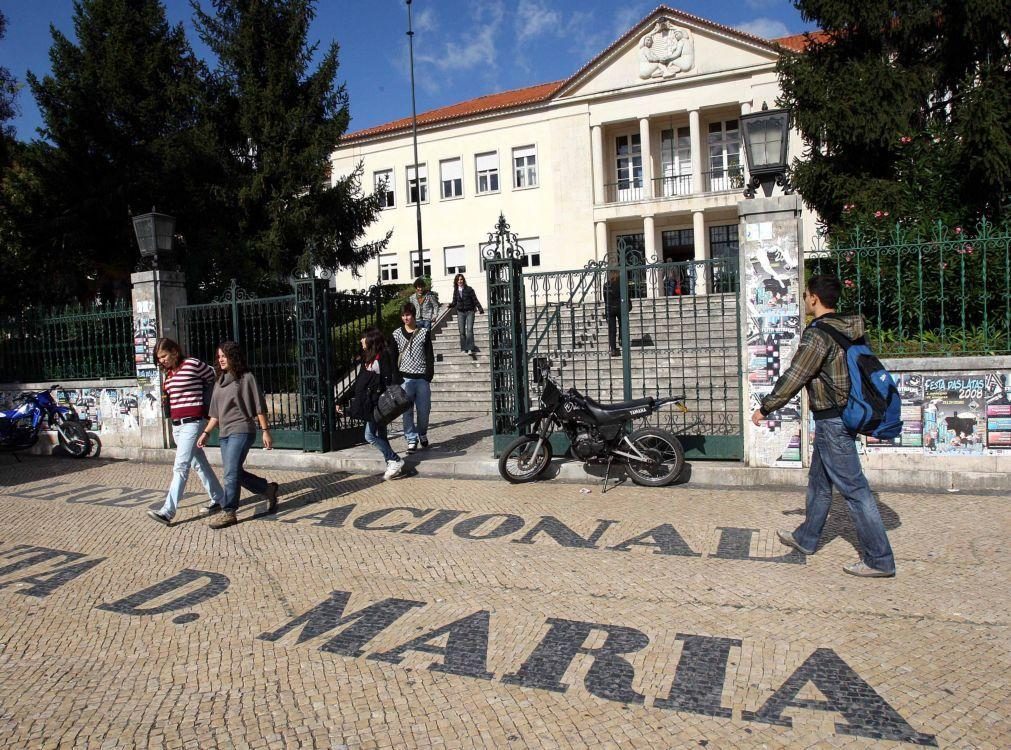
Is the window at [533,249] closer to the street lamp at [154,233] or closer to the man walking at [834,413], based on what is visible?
the street lamp at [154,233]

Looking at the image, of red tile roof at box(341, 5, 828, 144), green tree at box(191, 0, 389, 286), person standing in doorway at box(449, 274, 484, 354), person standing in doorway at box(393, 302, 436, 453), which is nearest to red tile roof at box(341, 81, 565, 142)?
red tile roof at box(341, 5, 828, 144)

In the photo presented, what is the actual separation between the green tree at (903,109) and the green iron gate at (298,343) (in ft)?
27.5

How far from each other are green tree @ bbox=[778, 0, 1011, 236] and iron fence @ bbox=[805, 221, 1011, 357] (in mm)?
3081

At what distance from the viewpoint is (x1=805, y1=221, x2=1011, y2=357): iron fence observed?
23.5 feet

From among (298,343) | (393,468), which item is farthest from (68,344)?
(393,468)

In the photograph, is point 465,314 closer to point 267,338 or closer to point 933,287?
point 267,338

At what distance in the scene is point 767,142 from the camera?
7.38 metres

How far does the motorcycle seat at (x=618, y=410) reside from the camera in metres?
7.48

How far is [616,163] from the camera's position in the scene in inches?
1240

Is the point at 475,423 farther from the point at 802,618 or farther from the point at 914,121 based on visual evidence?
the point at 914,121

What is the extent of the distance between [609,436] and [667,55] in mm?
25807

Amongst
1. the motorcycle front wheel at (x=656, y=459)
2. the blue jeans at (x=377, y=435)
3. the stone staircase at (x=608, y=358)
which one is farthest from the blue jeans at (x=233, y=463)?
the stone staircase at (x=608, y=358)

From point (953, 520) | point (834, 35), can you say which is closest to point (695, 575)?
point (953, 520)

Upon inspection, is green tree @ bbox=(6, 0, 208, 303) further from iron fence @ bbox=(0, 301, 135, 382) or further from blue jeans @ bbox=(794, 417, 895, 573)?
blue jeans @ bbox=(794, 417, 895, 573)
